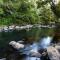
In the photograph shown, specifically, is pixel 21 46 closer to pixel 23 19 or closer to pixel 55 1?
pixel 23 19

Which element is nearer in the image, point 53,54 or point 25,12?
point 53,54

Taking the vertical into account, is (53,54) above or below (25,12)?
above

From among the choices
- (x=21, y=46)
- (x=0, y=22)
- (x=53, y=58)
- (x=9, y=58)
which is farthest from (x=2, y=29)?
(x=53, y=58)

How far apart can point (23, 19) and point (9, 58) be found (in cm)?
2975

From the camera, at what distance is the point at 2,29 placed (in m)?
42.3

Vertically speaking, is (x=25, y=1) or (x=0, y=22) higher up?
(x=25, y=1)

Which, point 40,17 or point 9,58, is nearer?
point 9,58

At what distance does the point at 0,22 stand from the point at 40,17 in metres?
11.2

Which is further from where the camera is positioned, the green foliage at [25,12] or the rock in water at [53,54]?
the green foliage at [25,12]

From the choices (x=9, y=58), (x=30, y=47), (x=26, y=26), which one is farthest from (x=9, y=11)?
(x=9, y=58)

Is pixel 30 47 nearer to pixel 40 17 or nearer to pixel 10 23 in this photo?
pixel 10 23

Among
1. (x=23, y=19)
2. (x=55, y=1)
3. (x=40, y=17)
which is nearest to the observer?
(x=23, y=19)

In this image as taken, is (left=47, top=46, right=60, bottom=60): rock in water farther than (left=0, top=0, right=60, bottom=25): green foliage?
No

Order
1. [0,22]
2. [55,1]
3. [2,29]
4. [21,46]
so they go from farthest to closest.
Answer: [55,1]
[0,22]
[2,29]
[21,46]
